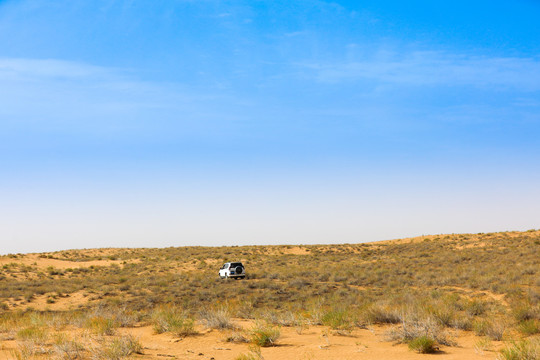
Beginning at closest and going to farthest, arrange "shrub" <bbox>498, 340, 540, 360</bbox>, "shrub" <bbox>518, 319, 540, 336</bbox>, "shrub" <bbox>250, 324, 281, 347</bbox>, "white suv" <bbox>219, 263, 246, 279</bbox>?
"shrub" <bbox>498, 340, 540, 360</bbox>, "shrub" <bbox>250, 324, 281, 347</bbox>, "shrub" <bbox>518, 319, 540, 336</bbox>, "white suv" <bbox>219, 263, 246, 279</bbox>

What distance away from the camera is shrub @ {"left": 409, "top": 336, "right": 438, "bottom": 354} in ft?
33.8

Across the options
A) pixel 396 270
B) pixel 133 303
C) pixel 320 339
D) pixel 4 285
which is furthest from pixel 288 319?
pixel 4 285

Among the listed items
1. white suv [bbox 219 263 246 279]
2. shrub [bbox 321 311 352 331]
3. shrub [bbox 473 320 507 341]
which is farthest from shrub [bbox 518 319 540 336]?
white suv [bbox 219 263 246 279]

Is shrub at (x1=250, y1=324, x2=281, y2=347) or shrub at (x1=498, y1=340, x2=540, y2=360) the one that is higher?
shrub at (x1=498, y1=340, x2=540, y2=360)

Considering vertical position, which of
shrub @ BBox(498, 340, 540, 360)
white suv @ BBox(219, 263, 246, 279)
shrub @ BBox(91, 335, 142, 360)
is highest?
shrub @ BBox(498, 340, 540, 360)

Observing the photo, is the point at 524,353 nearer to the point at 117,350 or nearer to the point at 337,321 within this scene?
the point at 337,321

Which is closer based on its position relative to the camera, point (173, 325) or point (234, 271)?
point (173, 325)

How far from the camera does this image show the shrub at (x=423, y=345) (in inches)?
406

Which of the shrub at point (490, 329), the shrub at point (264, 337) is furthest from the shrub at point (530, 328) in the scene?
the shrub at point (264, 337)

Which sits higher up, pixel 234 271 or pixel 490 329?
pixel 490 329

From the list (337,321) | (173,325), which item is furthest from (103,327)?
(337,321)

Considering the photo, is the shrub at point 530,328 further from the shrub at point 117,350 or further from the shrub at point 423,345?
the shrub at point 117,350

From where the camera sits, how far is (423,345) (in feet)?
33.8

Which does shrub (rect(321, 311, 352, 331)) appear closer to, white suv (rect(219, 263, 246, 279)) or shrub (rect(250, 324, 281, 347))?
shrub (rect(250, 324, 281, 347))
